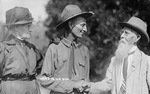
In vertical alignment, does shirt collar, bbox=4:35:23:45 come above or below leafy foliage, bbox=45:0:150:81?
below

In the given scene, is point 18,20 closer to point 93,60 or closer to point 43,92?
point 43,92

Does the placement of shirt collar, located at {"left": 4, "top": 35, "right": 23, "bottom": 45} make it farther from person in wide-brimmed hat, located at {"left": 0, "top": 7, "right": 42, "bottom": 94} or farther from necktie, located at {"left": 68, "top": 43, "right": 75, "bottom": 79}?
necktie, located at {"left": 68, "top": 43, "right": 75, "bottom": 79}

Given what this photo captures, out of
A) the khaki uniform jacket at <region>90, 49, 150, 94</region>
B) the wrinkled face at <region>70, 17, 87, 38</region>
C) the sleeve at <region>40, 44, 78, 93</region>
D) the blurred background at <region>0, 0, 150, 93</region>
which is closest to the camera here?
the khaki uniform jacket at <region>90, 49, 150, 94</region>

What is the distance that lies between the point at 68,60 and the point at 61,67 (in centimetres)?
17

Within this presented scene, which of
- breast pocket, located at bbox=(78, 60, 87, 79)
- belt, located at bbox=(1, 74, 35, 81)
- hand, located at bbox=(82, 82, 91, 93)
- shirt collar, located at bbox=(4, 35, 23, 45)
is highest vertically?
shirt collar, located at bbox=(4, 35, 23, 45)

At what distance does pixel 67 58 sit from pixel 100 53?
10.1m

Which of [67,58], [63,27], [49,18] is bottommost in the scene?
[67,58]

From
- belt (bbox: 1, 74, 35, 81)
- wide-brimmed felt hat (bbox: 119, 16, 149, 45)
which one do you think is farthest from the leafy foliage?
belt (bbox: 1, 74, 35, 81)

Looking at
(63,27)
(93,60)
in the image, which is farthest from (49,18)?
(63,27)

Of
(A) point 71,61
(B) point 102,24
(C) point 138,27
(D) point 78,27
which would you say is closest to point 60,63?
(A) point 71,61

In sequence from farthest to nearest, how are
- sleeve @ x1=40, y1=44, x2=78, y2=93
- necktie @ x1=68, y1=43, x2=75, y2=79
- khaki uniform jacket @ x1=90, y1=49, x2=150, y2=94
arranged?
necktie @ x1=68, y1=43, x2=75, y2=79 → sleeve @ x1=40, y1=44, x2=78, y2=93 → khaki uniform jacket @ x1=90, y1=49, x2=150, y2=94

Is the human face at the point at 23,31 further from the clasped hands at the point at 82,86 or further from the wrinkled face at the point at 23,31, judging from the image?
the clasped hands at the point at 82,86

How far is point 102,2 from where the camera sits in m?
15.2

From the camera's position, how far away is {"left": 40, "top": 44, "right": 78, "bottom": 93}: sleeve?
6121mm
